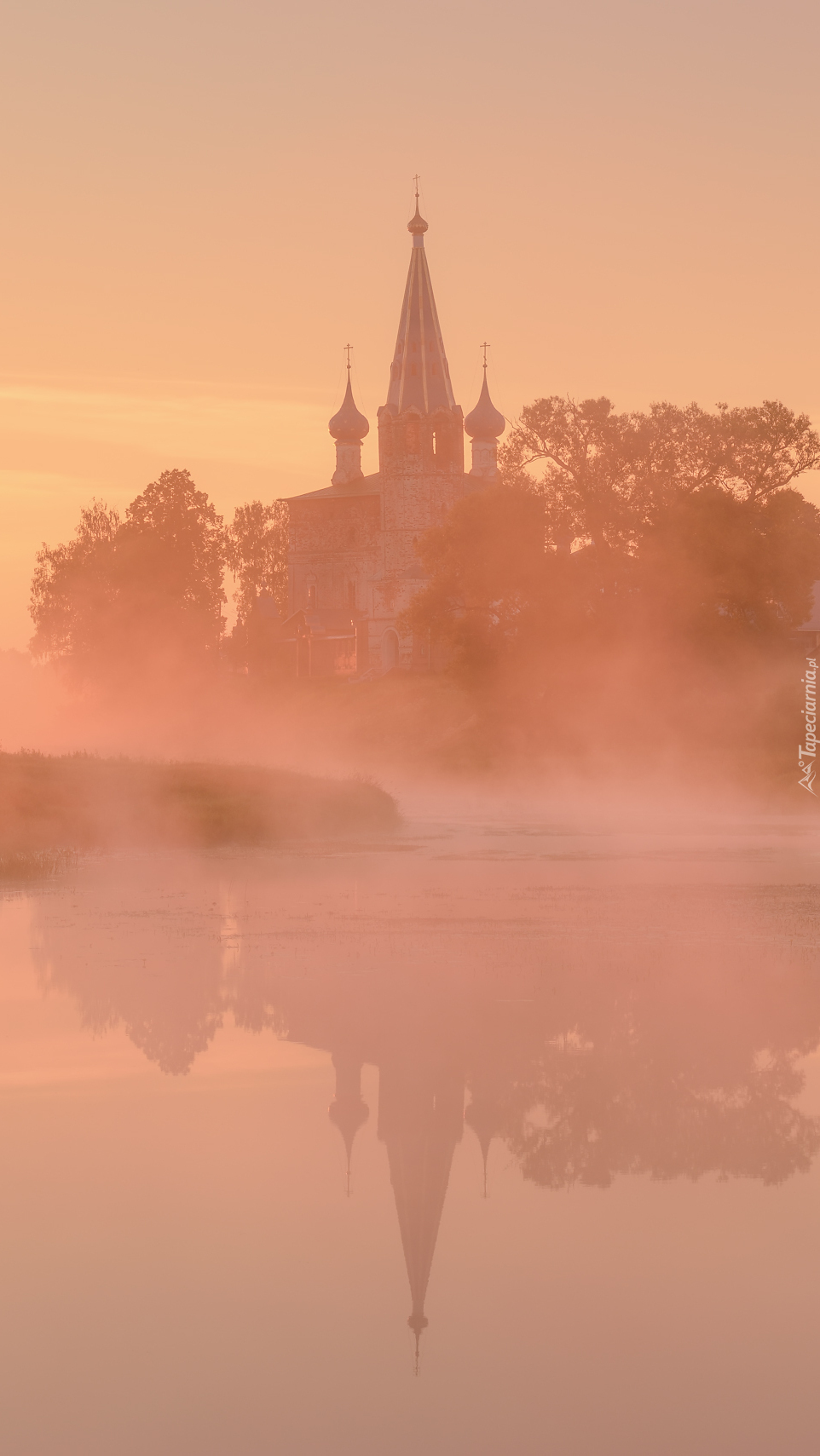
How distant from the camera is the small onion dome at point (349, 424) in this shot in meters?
112

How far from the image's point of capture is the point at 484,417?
106562 mm

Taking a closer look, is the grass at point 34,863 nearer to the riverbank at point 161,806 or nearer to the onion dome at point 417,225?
the riverbank at point 161,806

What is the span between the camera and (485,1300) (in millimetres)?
9211

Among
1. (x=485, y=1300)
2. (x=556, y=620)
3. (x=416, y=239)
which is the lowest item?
(x=485, y=1300)

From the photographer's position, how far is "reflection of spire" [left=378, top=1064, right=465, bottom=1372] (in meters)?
9.91

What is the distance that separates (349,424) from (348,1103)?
101786mm

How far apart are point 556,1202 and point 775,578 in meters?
48.4

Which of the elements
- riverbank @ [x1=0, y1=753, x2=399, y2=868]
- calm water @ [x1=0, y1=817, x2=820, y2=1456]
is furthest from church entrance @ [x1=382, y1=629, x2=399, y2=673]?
calm water @ [x1=0, y1=817, x2=820, y2=1456]

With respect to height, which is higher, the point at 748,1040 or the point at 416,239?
the point at 416,239

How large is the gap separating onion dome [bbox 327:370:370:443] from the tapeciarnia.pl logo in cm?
6269

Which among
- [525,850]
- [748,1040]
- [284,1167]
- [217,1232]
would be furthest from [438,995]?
[525,850]

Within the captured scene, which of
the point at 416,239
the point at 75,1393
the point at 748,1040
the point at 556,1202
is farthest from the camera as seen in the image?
the point at 416,239

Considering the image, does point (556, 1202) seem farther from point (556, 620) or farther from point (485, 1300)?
point (556, 620)

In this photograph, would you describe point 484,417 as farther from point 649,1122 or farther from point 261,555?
point 649,1122
